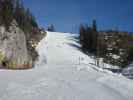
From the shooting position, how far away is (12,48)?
3016 centimetres

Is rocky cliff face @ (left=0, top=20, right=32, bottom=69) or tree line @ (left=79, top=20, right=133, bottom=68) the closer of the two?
rocky cliff face @ (left=0, top=20, right=32, bottom=69)

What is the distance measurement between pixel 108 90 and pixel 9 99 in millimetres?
2916

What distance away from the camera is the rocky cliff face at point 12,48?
85.9ft

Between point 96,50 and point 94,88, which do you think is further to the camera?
point 96,50

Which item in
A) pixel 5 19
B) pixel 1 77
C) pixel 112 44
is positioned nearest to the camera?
pixel 1 77

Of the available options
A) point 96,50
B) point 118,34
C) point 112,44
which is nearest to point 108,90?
point 96,50

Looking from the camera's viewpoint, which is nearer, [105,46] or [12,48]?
[12,48]

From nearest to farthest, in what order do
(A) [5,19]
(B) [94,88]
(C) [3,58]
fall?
(B) [94,88] < (C) [3,58] < (A) [5,19]

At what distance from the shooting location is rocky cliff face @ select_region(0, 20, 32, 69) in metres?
26.2

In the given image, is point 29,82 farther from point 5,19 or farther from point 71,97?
point 5,19

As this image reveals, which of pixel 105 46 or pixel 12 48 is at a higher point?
pixel 105 46

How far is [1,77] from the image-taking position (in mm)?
10188

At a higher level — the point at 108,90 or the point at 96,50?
the point at 96,50

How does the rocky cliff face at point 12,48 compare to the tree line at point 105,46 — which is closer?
the rocky cliff face at point 12,48
